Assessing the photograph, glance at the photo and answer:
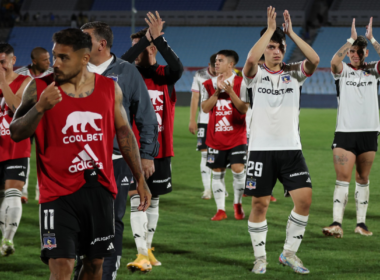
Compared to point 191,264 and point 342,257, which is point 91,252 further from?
point 342,257

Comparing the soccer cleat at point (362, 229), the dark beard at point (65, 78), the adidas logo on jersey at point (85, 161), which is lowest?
the soccer cleat at point (362, 229)

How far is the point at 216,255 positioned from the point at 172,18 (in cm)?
3878

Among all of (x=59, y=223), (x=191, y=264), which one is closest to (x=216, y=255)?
(x=191, y=264)

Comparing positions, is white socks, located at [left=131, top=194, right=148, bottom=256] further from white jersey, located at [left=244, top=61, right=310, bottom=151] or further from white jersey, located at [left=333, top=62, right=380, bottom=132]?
white jersey, located at [left=333, top=62, right=380, bottom=132]

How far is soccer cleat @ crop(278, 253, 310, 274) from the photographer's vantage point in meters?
5.65

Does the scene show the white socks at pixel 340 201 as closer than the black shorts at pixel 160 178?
No

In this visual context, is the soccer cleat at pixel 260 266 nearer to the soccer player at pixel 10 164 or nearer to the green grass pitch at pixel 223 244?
the green grass pitch at pixel 223 244

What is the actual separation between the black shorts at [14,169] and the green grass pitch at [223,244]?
34.2 inches

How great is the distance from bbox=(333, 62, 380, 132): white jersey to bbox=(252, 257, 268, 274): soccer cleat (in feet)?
7.65

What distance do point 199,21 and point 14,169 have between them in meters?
38.0

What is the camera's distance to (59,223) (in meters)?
3.65

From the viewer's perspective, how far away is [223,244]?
22.4ft

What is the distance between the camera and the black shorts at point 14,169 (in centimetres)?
629

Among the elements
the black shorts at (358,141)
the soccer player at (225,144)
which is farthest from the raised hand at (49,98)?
the soccer player at (225,144)
